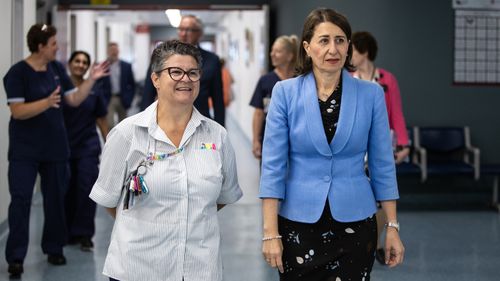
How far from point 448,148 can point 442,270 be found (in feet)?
9.96

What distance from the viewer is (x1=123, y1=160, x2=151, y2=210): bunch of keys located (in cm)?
249

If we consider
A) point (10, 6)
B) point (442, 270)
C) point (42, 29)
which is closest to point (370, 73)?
point (442, 270)

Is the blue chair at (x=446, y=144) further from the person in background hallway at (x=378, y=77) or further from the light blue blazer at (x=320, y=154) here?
the light blue blazer at (x=320, y=154)

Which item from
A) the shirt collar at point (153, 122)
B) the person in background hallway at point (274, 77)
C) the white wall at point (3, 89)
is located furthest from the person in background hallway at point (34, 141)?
the shirt collar at point (153, 122)

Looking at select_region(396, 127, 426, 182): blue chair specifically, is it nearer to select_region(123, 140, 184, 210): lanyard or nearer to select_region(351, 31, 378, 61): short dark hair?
select_region(351, 31, 378, 61): short dark hair

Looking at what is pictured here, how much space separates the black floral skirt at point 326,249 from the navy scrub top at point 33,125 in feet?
8.69

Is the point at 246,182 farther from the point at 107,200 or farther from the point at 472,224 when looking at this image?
the point at 107,200

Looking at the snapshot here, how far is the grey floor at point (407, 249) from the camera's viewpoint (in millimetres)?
5035

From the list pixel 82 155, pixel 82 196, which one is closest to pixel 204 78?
pixel 82 155

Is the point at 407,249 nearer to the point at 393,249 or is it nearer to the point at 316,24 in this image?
the point at 393,249

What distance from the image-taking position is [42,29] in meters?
4.93

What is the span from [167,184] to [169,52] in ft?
1.40

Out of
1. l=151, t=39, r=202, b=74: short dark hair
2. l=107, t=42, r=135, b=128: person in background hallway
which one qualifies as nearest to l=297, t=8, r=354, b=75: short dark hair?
l=151, t=39, r=202, b=74: short dark hair

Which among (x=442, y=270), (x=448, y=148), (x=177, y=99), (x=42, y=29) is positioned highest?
(x=42, y=29)
